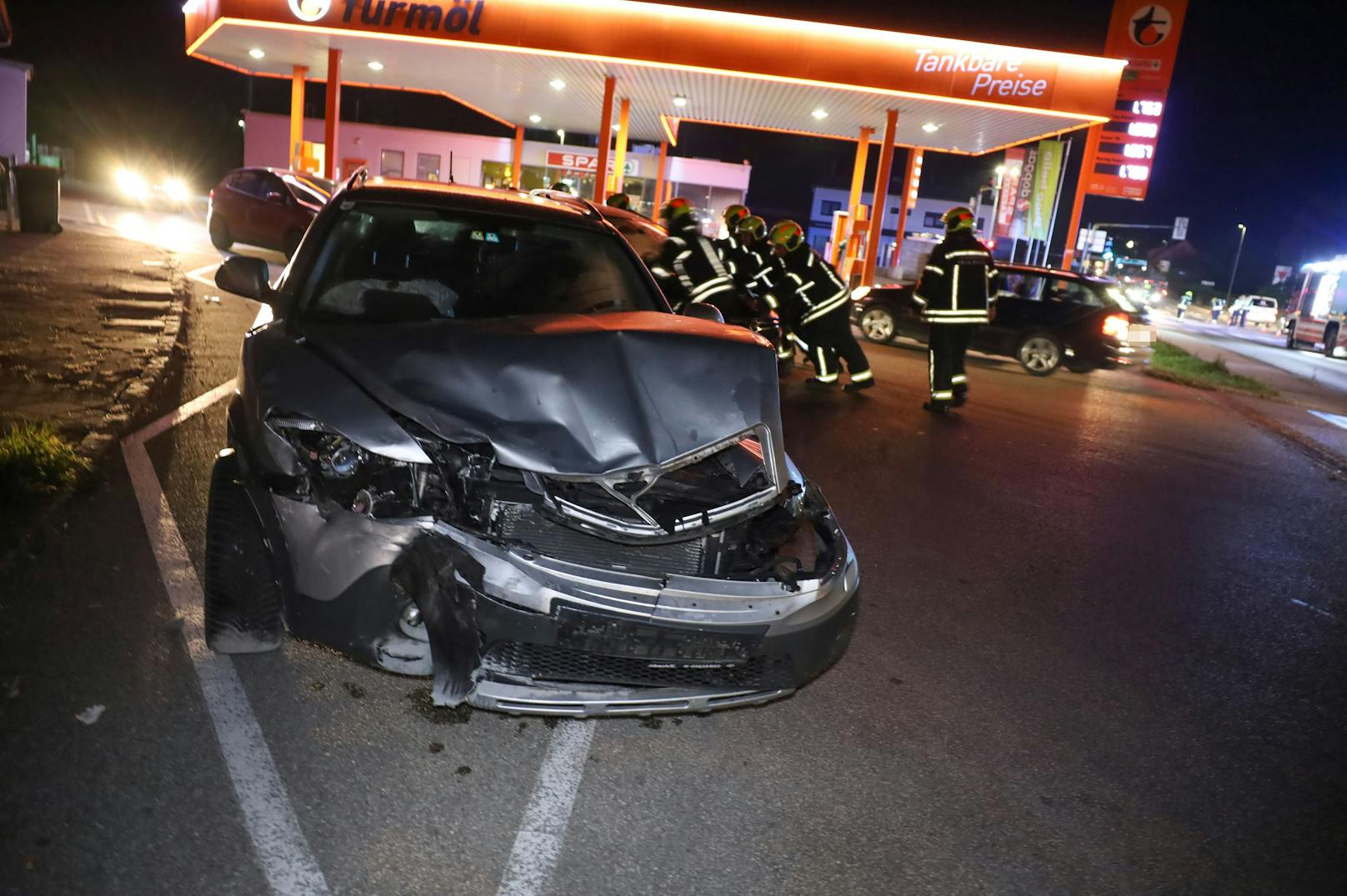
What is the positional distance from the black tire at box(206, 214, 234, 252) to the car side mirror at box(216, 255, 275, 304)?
15.8 m

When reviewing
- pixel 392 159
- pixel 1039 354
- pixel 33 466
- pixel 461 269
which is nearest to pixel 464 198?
pixel 461 269

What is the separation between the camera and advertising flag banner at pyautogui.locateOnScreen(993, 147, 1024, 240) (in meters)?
37.8

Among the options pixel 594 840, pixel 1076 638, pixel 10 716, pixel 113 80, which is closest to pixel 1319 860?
pixel 1076 638

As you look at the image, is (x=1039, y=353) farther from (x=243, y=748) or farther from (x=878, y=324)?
(x=243, y=748)

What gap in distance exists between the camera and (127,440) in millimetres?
6477

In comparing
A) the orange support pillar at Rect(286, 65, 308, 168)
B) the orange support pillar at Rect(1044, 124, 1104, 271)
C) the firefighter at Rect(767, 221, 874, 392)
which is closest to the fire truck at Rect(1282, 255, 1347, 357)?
the orange support pillar at Rect(1044, 124, 1104, 271)

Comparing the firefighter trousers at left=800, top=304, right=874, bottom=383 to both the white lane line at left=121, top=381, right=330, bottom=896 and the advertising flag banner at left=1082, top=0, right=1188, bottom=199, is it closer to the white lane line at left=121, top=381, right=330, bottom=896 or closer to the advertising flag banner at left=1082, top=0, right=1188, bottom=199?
the white lane line at left=121, top=381, right=330, bottom=896

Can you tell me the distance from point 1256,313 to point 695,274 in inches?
2340

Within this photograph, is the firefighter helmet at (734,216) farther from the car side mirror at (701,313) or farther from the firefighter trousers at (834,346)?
the car side mirror at (701,313)

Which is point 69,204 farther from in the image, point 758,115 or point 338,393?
point 338,393

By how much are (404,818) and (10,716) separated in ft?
4.45

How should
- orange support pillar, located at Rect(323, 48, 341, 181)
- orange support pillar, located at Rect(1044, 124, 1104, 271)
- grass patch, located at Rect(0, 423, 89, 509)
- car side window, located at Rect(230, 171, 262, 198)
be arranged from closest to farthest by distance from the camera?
1. grass patch, located at Rect(0, 423, 89, 509)
2. car side window, located at Rect(230, 171, 262, 198)
3. orange support pillar, located at Rect(323, 48, 341, 181)
4. orange support pillar, located at Rect(1044, 124, 1104, 271)

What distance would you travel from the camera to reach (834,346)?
1177 centimetres

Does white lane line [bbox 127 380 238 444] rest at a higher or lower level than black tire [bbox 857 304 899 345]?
lower
